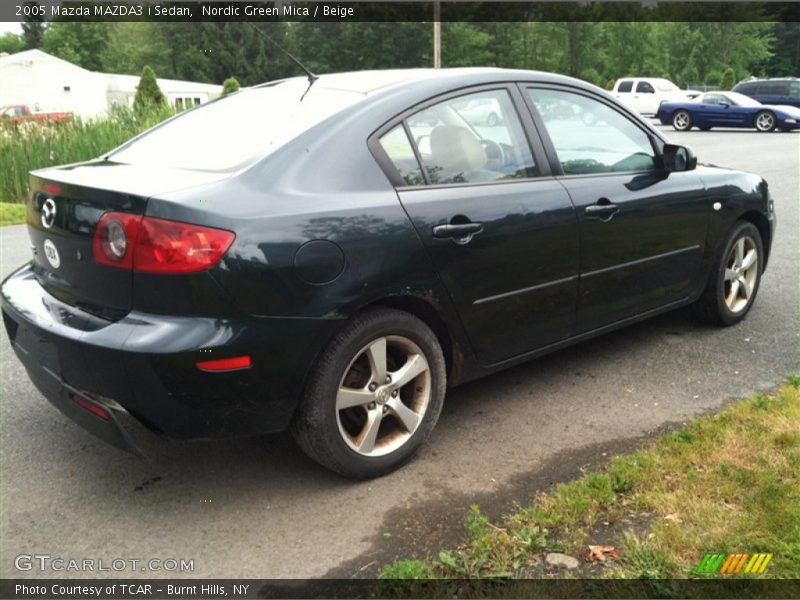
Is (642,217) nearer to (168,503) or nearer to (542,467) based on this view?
(542,467)

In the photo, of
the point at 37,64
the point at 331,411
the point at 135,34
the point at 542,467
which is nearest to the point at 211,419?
the point at 331,411

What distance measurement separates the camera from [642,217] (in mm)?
4184

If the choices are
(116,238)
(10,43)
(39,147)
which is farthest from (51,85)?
(10,43)

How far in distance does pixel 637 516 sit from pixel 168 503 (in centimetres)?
181

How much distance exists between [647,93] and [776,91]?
4.81 m

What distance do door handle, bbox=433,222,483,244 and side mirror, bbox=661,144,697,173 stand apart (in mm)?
1572

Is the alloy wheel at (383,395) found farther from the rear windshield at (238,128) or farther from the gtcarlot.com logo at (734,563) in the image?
the gtcarlot.com logo at (734,563)

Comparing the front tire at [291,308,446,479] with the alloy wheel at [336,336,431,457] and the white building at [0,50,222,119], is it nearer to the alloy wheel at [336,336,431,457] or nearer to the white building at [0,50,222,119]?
the alloy wheel at [336,336,431,457]

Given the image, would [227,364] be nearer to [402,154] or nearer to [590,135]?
[402,154]

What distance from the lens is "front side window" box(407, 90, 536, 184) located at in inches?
136

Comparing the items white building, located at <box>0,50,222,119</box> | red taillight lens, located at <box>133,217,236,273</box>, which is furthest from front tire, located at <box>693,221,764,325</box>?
white building, located at <box>0,50,222,119</box>

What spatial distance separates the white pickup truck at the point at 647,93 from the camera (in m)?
31.5

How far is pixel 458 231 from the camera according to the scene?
3.36 metres

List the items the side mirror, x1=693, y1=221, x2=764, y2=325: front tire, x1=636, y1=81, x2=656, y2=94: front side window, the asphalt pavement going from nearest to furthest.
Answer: the asphalt pavement < the side mirror < x1=693, y1=221, x2=764, y2=325: front tire < x1=636, y1=81, x2=656, y2=94: front side window
